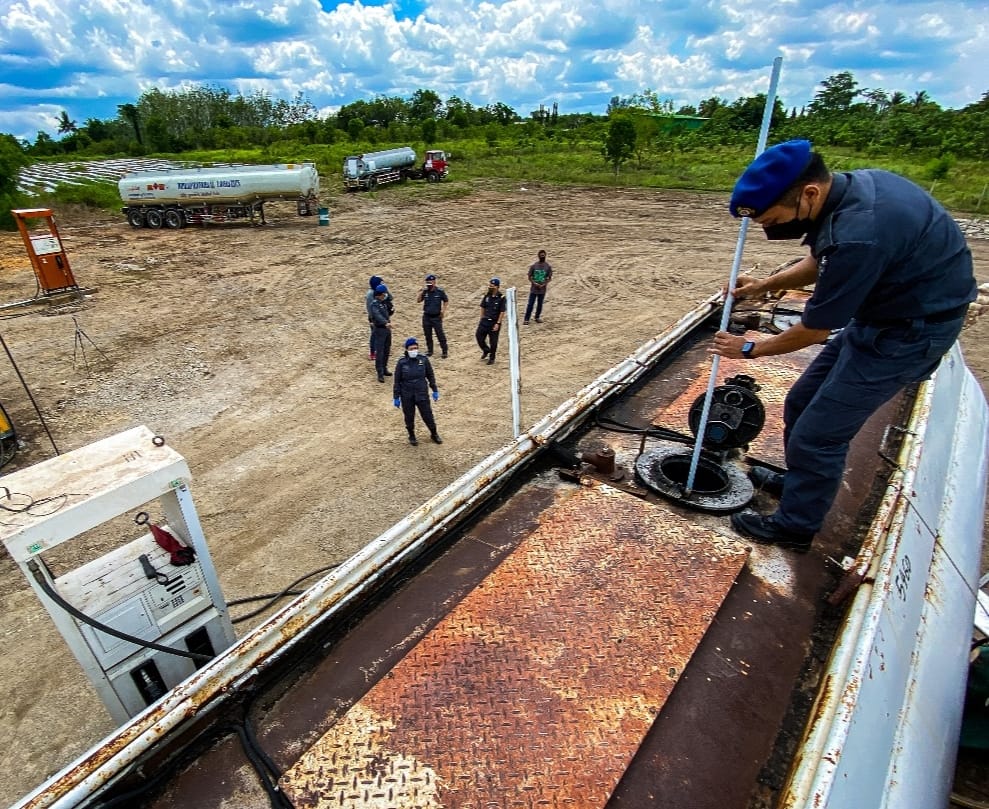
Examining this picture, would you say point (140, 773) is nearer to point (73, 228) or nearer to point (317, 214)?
point (317, 214)

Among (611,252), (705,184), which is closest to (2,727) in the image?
(611,252)

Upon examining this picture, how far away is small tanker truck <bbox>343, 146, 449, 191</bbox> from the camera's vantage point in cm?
2691

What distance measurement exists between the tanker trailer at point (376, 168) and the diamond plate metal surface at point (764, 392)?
1022 inches

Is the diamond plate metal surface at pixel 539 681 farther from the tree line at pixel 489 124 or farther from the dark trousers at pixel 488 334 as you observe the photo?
the tree line at pixel 489 124

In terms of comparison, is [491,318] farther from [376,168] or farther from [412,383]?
[376,168]

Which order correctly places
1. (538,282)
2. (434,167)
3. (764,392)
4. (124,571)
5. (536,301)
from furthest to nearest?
1. (434,167)
2. (536,301)
3. (538,282)
4. (764,392)
5. (124,571)

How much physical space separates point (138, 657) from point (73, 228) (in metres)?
24.1

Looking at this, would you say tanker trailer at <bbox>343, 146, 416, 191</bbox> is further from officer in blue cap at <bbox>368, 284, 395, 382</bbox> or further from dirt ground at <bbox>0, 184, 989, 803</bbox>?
officer in blue cap at <bbox>368, 284, 395, 382</bbox>

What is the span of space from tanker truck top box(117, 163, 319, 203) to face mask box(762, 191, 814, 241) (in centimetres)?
2144

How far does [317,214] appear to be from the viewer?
22625mm

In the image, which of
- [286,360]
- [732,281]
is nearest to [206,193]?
[286,360]

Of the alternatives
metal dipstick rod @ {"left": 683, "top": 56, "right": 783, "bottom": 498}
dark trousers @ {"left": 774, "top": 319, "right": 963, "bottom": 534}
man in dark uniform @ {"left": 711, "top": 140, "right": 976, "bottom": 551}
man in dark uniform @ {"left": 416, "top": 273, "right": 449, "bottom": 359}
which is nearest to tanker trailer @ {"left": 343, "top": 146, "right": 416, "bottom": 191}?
man in dark uniform @ {"left": 416, "top": 273, "right": 449, "bottom": 359}

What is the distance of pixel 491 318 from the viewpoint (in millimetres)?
9609

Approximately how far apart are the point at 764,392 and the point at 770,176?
2406 mm
